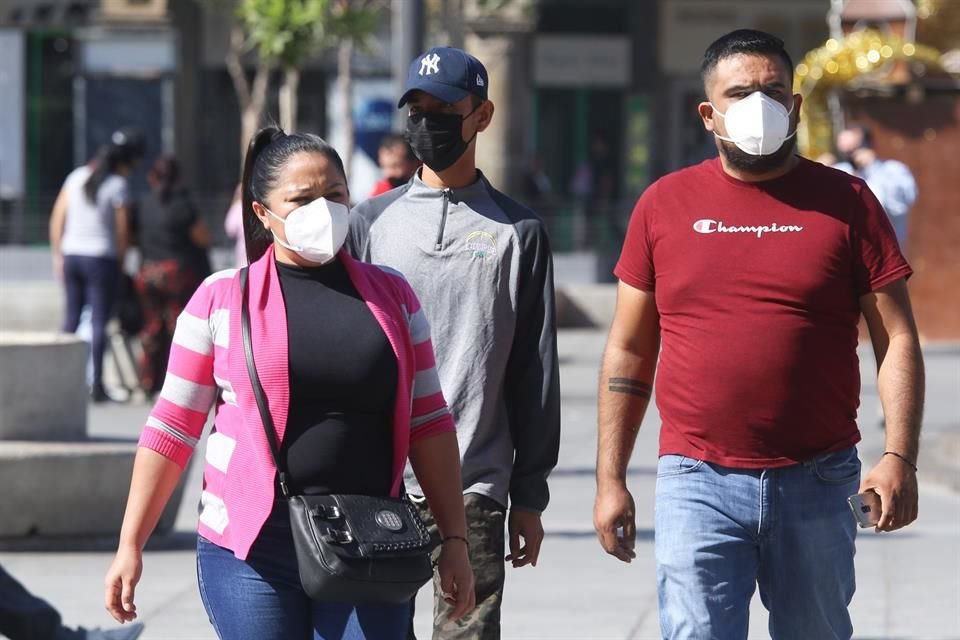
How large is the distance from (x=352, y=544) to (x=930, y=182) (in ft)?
46.8

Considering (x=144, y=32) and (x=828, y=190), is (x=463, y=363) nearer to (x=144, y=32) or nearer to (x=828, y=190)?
(x=828, y=190)

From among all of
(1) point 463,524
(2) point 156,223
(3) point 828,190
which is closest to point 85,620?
(1) point 463,524

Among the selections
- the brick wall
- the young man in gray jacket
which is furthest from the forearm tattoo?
the brick wall

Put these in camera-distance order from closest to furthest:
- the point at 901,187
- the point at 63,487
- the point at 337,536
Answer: the point at 337,536 < the point at 63,487 < the point at 901,187

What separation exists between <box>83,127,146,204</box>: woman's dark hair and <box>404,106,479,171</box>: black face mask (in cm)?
861

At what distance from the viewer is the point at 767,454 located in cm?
394

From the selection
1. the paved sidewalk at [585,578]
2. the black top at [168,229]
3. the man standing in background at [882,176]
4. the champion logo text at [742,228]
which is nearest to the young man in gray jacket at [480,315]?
the champion logo text at [742,228]

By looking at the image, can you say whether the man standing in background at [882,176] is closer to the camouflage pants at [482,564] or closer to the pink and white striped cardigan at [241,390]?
the camouflage pants at [482,564]

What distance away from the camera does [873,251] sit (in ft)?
12.9

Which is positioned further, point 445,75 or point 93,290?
point 93,290

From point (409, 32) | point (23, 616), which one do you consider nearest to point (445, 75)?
point (23, 616)

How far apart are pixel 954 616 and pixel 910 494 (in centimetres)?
295

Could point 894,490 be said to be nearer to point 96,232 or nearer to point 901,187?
point 901,187

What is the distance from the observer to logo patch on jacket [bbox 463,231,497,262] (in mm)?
4465
